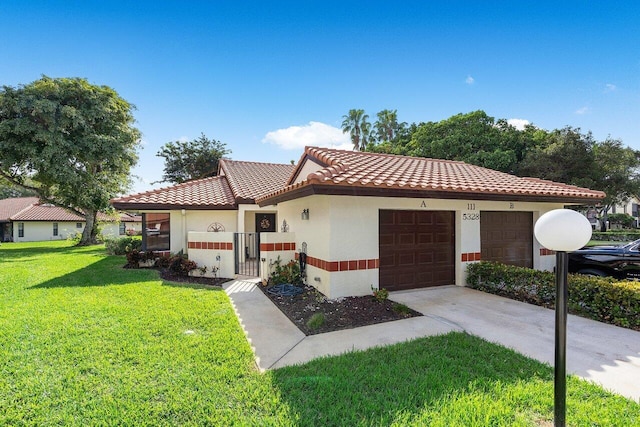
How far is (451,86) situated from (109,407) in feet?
46.0

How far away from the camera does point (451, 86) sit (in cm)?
1216

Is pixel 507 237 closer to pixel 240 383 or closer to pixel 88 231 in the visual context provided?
pixel 240 383

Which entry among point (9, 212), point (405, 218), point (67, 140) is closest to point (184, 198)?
point (405, 218)

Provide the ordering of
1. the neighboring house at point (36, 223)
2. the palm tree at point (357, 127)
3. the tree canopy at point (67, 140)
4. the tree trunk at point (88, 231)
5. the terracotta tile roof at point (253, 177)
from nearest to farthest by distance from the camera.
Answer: the terracotta tile roof at point (253, 177) < the tree canopy at point (67, 140) < the tree trunk at point (88, 231) < the neighboring house at point (36, 223) < the palm tree at point (357, 127)

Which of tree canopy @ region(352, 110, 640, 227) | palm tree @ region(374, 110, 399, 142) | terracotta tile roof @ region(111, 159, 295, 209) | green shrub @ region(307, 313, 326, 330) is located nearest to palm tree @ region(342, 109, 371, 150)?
palm tree @ region(374, 110, 399, 142)

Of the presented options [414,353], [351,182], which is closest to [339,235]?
[351,182]

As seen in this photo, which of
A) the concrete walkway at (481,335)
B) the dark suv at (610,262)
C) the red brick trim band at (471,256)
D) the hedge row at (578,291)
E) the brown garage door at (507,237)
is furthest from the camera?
the brown garage door at (507,237)

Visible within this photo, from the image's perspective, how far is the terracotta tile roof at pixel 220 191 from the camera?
11602 millimetres

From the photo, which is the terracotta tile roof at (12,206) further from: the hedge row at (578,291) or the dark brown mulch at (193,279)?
the hedge row at (578,291)

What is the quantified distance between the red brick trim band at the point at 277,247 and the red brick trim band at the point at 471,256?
A: 5.14 meters

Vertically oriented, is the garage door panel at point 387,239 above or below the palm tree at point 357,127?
below

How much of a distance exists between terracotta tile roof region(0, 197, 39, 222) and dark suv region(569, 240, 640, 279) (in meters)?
47.7

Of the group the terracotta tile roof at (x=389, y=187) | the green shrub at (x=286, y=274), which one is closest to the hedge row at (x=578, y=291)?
the terracotta tile roof at (x=389, y=187)

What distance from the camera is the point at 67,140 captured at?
19.3 meters
